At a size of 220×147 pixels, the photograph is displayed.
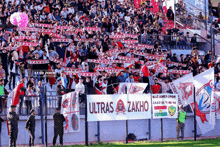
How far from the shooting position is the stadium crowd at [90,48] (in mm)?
22453

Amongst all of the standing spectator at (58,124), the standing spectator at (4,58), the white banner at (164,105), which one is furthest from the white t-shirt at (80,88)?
the standing spectator at (4,58)

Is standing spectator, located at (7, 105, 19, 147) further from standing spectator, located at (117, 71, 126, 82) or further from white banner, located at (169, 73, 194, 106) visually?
standing spectator, located at (117, 71, 126, 82)

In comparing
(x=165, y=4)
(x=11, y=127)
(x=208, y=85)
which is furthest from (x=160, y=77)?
(x=165, y=4)

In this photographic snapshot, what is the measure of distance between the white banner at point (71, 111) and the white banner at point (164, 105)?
3.35 m

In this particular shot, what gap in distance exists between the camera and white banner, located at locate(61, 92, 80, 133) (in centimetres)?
1705

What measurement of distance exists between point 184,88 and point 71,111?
555 centimetres

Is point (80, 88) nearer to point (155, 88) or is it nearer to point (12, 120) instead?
point (12, 120)

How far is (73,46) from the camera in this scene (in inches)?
1024

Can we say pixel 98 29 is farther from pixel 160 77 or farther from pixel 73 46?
pixel 160 77

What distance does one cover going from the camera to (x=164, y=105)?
62.1ft

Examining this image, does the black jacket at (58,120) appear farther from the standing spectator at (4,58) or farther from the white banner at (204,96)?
the standing spectator at (4,58)

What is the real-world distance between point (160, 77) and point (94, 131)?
21.1 feet

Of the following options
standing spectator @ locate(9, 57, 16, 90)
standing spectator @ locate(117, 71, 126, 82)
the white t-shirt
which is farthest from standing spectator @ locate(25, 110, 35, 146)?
standing spectator @ locate(117, 71, 126, 82)

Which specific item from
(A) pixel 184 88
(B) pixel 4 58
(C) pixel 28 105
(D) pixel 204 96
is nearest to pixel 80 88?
(C) pixel 28 105
